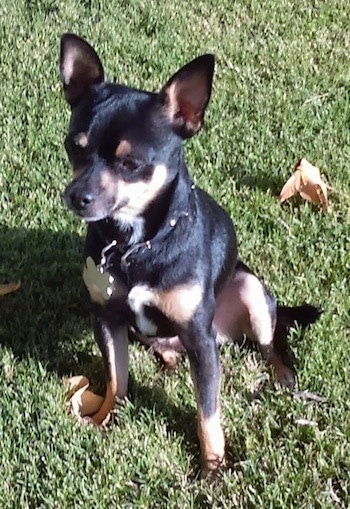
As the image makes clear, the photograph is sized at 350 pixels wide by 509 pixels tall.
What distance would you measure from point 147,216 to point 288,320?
106 centimetres

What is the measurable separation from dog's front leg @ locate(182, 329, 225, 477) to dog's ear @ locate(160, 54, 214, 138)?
75cm

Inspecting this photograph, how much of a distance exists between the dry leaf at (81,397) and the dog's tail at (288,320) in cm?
83

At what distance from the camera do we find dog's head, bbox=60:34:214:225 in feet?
9.92

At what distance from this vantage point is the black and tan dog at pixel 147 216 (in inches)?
120

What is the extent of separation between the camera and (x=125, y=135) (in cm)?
304

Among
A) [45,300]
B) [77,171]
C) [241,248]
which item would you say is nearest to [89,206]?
[77,171]

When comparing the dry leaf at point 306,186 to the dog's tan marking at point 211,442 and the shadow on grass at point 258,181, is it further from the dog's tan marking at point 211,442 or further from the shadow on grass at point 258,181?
the dog's tan marking at point 211,442

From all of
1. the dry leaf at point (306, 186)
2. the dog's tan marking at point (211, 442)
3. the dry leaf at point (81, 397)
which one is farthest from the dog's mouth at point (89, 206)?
the dry leaf at point (306, 186)

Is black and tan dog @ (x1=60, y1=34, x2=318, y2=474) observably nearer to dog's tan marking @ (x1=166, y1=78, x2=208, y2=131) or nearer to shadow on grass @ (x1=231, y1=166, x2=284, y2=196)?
dog's tan marking @ (x1=166, y1=78, x2=208, y2=131)

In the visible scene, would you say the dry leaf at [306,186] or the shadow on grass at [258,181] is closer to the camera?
the dry leaf at [306,186]

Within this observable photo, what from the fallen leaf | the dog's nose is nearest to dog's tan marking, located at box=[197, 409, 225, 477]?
the fallen leaf

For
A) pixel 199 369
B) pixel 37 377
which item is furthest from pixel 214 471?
pixel 37 377

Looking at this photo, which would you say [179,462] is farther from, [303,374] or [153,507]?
[303,374]

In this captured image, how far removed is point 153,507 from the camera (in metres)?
3.28
